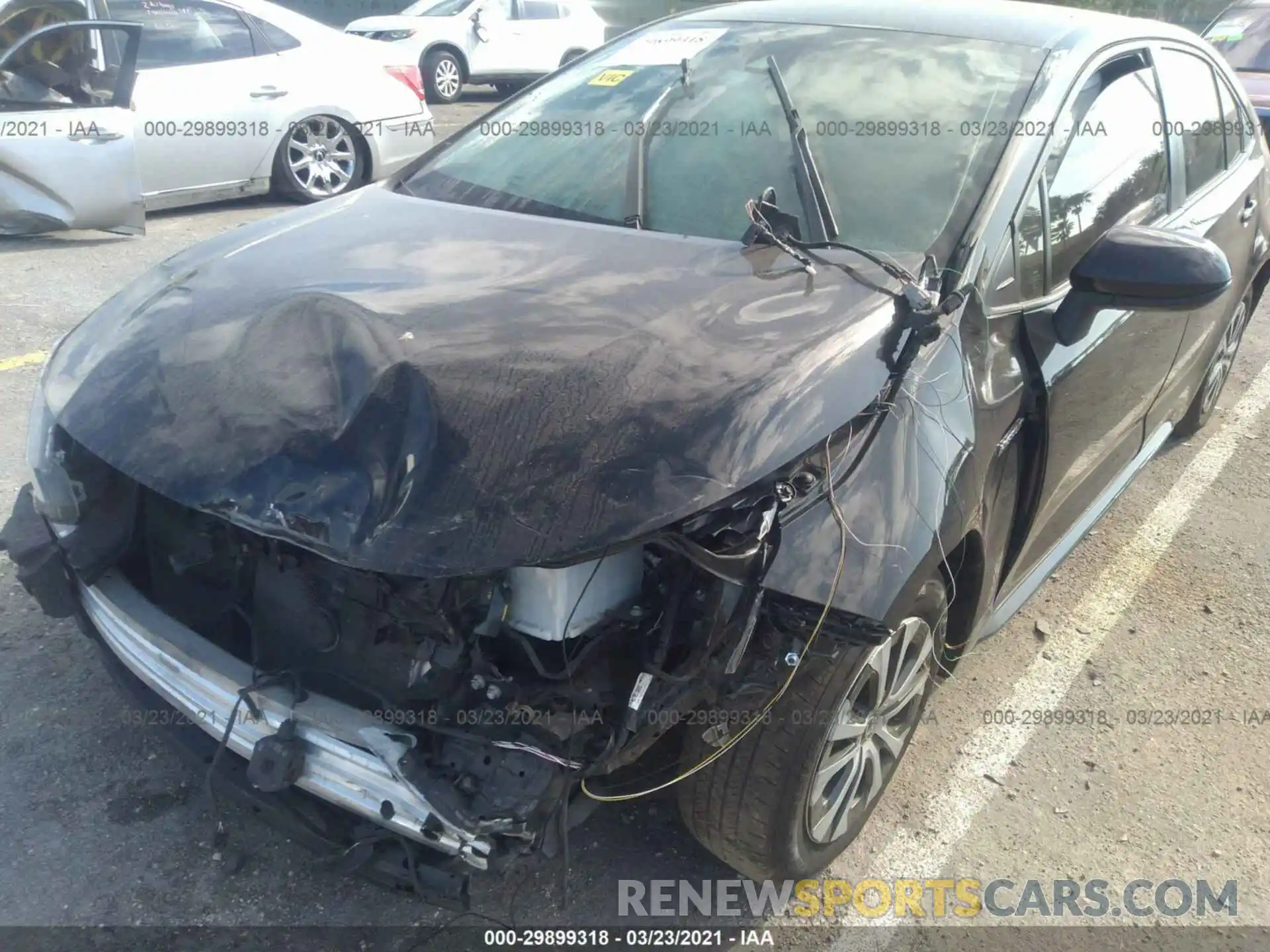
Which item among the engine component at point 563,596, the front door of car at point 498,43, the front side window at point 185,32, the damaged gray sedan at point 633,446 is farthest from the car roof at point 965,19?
the front door of car at point 498,43

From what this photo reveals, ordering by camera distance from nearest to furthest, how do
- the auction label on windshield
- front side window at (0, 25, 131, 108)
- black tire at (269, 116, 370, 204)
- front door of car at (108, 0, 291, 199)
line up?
the auction label on windshield, front side window at (0, 25, 131, 108), front door of car at (108, 0, 291, 199), black tire at (269, 116, 370, 204)

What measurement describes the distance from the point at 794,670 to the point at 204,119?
21.1ft

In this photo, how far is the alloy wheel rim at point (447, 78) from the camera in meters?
13.8

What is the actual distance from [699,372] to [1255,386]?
4916mm

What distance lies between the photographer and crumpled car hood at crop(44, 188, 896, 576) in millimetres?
1792

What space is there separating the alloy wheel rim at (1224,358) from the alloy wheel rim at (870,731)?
295 cm

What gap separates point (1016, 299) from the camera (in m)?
2.43

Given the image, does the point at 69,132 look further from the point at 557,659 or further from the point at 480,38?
the point at 480,38

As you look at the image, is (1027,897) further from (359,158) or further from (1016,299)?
(359,158)

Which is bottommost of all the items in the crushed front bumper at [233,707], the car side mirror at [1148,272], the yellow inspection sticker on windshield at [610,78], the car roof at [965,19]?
the crushed front bumper at [233,707]

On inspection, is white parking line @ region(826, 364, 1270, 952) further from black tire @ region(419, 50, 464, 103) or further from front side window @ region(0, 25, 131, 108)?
black tire @ region(419, 50, 464, 103)

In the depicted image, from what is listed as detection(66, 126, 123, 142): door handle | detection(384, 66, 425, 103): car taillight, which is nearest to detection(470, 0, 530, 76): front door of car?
detection(384, 66, 425, 103): car taillight

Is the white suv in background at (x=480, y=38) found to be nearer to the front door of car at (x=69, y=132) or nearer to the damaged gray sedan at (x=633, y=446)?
the front door of car at (x=69, y=132)

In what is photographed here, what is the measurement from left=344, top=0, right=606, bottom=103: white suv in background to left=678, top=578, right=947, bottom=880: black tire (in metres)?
12.9
